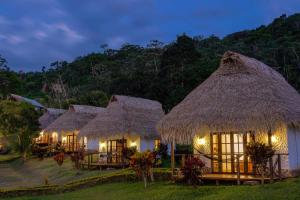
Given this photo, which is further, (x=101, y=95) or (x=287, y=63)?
(x=101, y=95)

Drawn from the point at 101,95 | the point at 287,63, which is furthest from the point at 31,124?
the point at 287,63

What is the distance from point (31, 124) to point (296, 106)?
25.3 metres

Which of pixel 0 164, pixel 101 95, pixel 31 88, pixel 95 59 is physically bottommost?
pixel 0 164

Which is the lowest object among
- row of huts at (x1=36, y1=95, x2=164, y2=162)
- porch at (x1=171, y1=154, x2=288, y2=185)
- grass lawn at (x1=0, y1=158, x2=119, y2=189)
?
grass lawn at (x1=0, y1=158, x2=119, y2=189)

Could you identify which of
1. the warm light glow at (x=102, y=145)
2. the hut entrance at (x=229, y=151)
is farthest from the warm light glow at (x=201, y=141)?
the warm light glow at (x=102, y=145)

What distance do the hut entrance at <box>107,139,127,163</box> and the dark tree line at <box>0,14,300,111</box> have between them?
10.9 metres

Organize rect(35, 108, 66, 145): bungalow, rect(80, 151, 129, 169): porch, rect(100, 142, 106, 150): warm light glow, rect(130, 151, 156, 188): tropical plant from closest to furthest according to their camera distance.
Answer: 1. rect(130, 151, 156, 188): tropical plant
2. rect(80, 151, 129, 169): porch
3. rect(100, 142, 106, 150): warm light glow
4. rect(35, 108, 66, 145): bungalow

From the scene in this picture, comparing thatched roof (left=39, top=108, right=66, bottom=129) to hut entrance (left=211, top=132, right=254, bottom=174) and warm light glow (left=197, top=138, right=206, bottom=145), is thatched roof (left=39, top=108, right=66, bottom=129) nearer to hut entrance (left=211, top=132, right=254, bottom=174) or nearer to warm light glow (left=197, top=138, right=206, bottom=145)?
warm light glow (left=197, top=138, right=206, bottom=145)

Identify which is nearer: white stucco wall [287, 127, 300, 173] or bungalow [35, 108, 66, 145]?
white stucco wall [287, 127, 300, 173]

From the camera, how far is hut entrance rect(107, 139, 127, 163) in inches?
981

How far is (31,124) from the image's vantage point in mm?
35562

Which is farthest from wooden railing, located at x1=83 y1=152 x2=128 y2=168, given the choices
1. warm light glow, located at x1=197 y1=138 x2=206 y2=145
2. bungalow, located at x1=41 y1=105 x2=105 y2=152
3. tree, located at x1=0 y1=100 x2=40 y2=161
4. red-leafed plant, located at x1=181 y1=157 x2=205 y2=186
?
tree, located at x1=0 y1=100 x2=40 y2=161

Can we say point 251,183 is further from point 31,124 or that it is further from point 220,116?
point 31,124

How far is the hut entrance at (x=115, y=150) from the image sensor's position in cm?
2491
